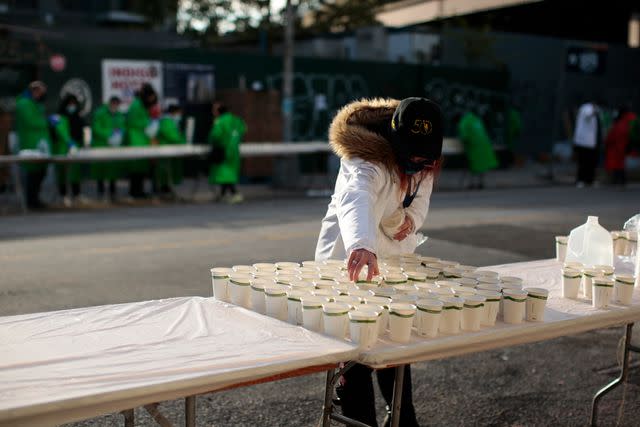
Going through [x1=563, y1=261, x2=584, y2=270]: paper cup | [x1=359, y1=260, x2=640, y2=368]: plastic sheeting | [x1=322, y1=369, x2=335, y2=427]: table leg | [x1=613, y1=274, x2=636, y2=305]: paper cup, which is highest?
[x1=563, y1=261, x2=584, y2=270]: paper cup

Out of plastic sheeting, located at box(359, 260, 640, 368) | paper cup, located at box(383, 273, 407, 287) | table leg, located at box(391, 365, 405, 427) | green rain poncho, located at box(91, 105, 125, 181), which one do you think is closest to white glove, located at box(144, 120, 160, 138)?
green rain poncho, located at box(91, 105, 125, 181)

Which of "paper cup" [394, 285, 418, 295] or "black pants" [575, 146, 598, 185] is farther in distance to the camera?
"black pants" [575, 146, 598, 185]

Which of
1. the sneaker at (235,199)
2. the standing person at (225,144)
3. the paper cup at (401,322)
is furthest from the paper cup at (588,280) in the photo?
the sneaker at (235,199)

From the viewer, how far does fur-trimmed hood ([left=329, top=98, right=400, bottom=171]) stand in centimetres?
363

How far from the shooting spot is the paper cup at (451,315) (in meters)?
2.90

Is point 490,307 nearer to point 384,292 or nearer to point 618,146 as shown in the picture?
point 384,292

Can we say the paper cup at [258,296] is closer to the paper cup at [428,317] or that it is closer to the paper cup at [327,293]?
the paper cup at [327,293]

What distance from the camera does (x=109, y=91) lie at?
17.2 meters

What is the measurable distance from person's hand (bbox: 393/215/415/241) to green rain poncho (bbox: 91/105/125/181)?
10.8 metres

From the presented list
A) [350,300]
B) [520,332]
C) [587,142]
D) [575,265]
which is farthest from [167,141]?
[520,332]

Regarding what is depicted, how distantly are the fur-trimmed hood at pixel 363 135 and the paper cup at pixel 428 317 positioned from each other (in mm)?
934

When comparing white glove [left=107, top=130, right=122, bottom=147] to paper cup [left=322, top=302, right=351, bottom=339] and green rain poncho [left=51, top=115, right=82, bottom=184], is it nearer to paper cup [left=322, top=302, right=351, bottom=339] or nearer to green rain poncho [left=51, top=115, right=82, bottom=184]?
green rain poncho [left=51, top=115, right=82, bottom=184]

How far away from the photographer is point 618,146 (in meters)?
18.7

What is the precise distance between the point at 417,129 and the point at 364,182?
349 millimetres
